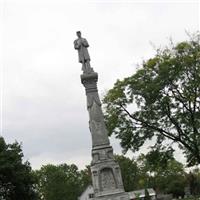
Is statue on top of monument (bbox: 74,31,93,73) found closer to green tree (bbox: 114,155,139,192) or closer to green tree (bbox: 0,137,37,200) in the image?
green tree (bbox: 0,137,37,200)

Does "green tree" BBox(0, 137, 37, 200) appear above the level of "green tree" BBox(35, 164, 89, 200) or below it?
below

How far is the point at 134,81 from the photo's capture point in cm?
2964

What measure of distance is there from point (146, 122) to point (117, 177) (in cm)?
565

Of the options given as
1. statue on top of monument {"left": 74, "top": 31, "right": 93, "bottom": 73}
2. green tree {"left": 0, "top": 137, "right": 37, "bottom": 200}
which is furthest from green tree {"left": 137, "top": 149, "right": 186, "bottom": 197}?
statue on top of monument {"left": 74, "top": 31, "right": 93, "bottom": 73}

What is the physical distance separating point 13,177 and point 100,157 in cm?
1421

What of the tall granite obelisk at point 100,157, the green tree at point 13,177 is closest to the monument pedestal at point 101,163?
the tall granite obelisk at point 100,157

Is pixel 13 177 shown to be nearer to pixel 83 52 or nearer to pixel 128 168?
pixel 83 52

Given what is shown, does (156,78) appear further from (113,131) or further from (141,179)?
(141,179)

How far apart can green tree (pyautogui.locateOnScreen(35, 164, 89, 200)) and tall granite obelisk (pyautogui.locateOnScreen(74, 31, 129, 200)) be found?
4815 cm

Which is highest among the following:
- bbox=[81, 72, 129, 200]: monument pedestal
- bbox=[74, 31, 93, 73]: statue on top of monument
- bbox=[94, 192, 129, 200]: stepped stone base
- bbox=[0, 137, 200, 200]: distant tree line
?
bbox=[0, 137, 200, 200]: distant tree line

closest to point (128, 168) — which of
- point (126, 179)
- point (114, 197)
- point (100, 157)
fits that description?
point (126, 179)

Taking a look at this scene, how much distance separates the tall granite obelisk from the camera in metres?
25.2

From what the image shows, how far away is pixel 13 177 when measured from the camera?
3759 centimetres

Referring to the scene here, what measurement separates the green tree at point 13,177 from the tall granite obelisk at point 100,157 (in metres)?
13.2
